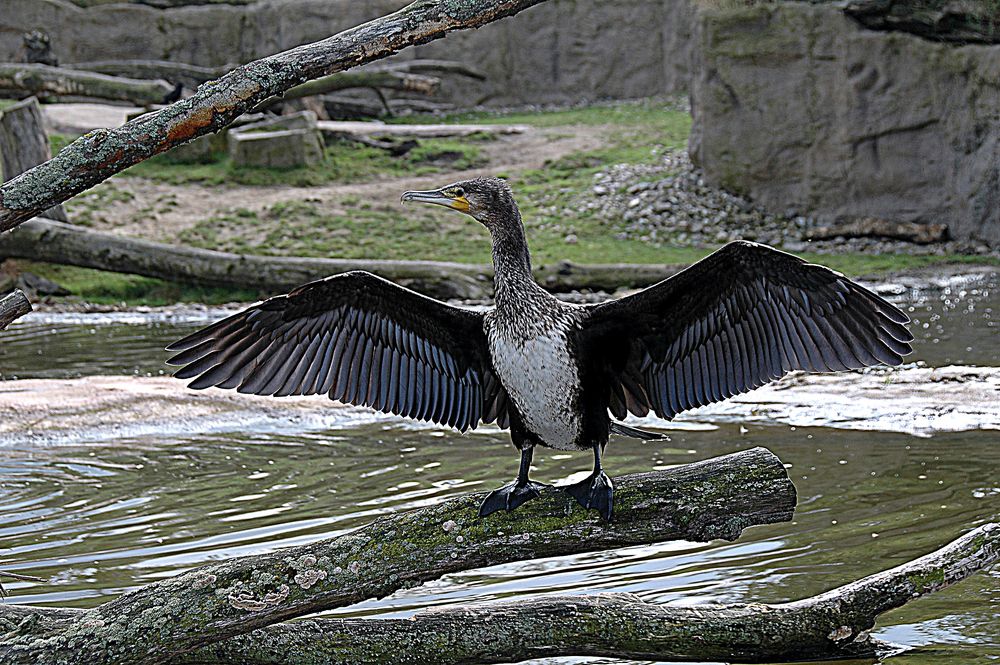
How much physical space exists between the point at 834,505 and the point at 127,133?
3.66m

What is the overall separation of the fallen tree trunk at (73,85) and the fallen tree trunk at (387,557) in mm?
12048

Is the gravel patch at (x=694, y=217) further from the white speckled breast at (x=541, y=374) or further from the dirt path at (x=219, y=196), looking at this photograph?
the white speckled breast at (x=541, y=374)

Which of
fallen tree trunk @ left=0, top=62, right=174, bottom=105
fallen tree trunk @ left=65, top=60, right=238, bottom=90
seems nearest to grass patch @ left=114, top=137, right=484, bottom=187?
fallen tree trunk @ left=0, top=62, right=174, bottom=105

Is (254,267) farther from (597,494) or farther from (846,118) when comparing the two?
(597,494)

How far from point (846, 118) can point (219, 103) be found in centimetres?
1132

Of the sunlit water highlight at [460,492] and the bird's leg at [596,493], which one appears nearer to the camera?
the bird's leg at [596,493]

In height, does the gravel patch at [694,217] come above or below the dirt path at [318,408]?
above

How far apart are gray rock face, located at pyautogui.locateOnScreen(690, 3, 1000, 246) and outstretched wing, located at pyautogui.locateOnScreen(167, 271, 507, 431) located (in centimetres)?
1028

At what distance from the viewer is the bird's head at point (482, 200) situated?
4.11 m

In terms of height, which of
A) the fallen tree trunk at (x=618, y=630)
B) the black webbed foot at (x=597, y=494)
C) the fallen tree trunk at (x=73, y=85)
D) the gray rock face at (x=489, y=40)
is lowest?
the fallen tree trunk at (x=618, y=630)

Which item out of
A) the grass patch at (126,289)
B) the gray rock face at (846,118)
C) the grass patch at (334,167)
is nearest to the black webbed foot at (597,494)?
the grass patch at (126,289)

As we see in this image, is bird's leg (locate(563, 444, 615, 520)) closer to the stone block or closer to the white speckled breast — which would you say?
the white speckled breast

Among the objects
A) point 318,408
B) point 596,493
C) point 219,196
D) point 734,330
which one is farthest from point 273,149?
point 596,493

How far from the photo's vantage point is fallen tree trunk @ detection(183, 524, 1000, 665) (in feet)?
12.5
